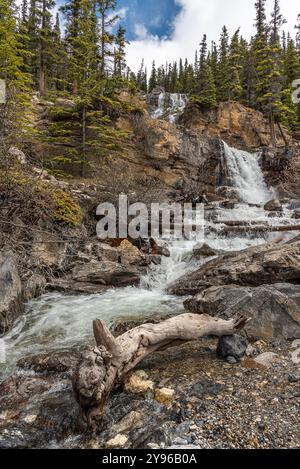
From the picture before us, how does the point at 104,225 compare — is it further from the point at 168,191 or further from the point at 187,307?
the point at 168,191

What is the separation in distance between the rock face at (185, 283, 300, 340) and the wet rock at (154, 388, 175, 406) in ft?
6.90

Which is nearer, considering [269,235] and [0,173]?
[0,173]

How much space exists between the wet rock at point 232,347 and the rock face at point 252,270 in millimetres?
3621

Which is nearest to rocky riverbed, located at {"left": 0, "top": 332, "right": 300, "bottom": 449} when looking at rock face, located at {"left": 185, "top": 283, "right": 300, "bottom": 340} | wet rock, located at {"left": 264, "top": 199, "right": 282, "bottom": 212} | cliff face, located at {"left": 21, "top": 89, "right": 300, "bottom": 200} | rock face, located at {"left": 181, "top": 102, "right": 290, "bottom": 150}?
rock face, located at {"left": 185, "top": 283, "right": 300, "bottom": 340}

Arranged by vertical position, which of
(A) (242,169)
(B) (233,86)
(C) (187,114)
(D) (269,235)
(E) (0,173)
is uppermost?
(B) (233,86)

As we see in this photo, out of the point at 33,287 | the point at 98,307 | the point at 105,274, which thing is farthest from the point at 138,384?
the point at 105,274

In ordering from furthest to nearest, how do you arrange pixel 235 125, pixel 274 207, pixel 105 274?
pixel 235 125
pixel 274 207
pixel 105 274

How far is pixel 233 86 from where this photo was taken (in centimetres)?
3491

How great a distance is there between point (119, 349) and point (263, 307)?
124 inches

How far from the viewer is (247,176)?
83.3 ft

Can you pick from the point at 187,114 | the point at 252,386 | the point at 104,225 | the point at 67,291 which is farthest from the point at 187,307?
the point at 187,114

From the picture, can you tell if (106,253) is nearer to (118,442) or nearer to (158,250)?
(158,250)

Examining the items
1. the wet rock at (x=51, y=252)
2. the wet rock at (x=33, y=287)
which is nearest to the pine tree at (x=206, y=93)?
the wet rock at (x=51, y=252)
